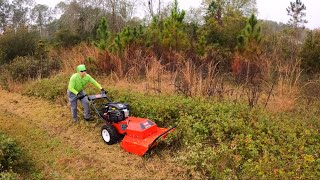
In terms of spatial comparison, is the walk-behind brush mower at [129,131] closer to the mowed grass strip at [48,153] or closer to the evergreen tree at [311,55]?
the mowed grass strip at [48,153]

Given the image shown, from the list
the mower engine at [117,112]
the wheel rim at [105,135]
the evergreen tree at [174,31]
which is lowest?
the wheel rim at [105,135]

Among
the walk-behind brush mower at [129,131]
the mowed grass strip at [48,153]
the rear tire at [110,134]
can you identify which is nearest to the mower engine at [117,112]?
the walk-behind brush mower at [129,131]

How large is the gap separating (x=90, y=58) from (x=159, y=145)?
6102mm

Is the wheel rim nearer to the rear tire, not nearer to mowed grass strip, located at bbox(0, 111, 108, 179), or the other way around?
the rear tire

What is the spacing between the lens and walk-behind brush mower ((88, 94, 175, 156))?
5234mm

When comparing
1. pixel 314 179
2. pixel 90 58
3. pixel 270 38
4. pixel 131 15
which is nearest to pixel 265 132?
pixel 314 179

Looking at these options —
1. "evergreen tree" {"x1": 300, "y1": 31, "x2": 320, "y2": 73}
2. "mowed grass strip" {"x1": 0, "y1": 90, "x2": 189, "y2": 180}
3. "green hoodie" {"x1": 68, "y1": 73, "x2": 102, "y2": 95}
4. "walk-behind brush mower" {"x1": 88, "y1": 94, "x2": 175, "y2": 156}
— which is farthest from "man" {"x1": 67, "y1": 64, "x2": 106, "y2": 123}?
"evergreen tree" {"x1": 300, "y1": 31, "x2": 320, "y2": 73}

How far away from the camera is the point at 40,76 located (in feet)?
37.3

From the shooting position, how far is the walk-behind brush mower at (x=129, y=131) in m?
5.23

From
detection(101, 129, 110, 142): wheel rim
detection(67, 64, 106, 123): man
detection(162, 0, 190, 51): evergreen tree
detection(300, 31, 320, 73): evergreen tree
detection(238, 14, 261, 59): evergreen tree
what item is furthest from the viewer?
detection(162, 0, 190, 51): evergreen tree

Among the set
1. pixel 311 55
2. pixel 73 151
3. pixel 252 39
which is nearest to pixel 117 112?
pixel 73 151

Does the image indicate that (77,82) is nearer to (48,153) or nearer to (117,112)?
(117,112)

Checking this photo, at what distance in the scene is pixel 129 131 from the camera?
5.45 m

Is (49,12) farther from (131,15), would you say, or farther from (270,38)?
(270,38)
